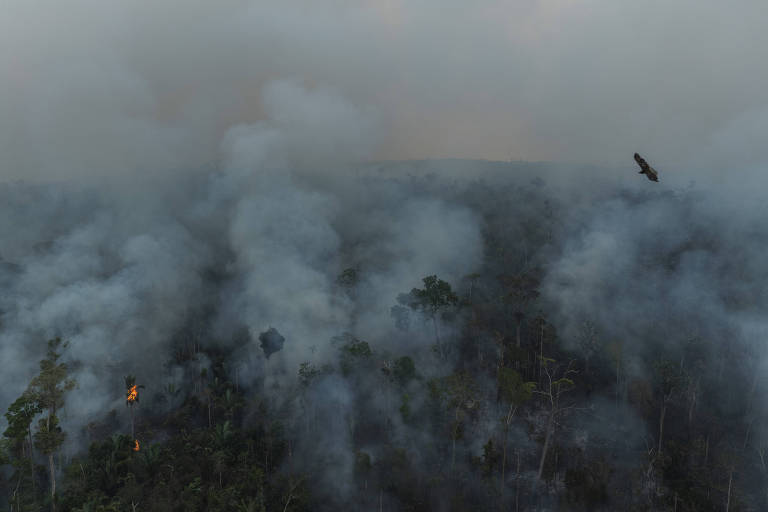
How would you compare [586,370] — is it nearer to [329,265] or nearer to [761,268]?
[761,268]

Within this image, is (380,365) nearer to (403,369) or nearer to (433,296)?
(403,369)

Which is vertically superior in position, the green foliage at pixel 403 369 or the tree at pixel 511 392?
the green foliage at pixel 403 369

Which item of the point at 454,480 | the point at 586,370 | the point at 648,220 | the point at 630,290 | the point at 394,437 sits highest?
the point at 648,220

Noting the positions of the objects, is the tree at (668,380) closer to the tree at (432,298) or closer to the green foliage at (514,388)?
the green foliage at (514,388)

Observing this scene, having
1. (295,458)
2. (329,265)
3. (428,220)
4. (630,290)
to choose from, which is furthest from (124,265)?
(630,290)

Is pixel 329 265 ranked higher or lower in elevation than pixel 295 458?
higher

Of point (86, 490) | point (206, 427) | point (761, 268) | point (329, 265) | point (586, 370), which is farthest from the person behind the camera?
point (329, 265)

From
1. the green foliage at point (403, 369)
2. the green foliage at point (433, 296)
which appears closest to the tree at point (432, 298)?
the green foliage at point (433, 296)

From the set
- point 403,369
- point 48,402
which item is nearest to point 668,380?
point 403,369
